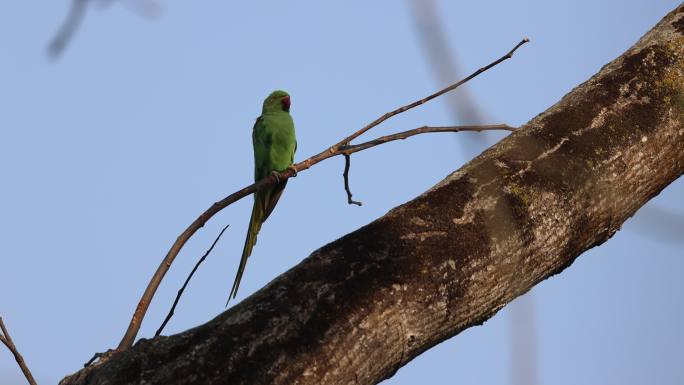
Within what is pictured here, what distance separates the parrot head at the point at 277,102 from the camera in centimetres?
598

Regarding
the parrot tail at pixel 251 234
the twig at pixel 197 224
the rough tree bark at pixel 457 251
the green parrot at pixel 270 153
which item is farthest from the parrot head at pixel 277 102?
the rough tree bark at pixel 457 251

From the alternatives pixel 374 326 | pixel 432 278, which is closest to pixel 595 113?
pixel 432 278

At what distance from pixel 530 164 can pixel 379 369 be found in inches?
30.6

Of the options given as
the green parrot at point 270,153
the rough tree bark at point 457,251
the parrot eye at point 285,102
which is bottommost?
the rough tree bark at point 457,251

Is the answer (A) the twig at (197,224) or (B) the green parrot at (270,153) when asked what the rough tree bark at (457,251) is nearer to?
(A) the twig at (197,224)

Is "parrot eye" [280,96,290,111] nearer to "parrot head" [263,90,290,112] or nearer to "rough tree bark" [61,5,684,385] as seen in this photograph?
"parrot head" [263,90,290,112]

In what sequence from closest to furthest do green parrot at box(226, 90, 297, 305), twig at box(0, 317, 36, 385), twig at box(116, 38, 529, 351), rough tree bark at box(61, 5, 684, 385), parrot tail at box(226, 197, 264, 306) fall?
rough tree bark at box(61, 5, 684, 385) < twig at box(0, 317, 36, 385) < twig at box(116, 38, 529, 351) < parrot tail at box(226, 197, 264, 306) < green parrot at box(226, 90, 297, 305)

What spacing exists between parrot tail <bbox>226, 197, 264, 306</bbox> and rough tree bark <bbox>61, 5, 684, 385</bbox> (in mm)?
1865

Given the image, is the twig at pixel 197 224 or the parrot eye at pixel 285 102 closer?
the twig at pixel 197 224

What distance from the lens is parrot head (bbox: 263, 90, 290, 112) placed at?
19.6ft

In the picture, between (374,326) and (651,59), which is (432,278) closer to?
(374,326)

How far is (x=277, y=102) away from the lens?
5.99m

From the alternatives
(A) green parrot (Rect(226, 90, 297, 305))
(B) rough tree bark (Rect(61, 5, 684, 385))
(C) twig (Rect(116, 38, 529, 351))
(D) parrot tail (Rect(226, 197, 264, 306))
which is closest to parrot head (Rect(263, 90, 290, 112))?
(A) green parrot (Rect(226, 90, 297, 305))

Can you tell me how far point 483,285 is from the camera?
202 centimetres
